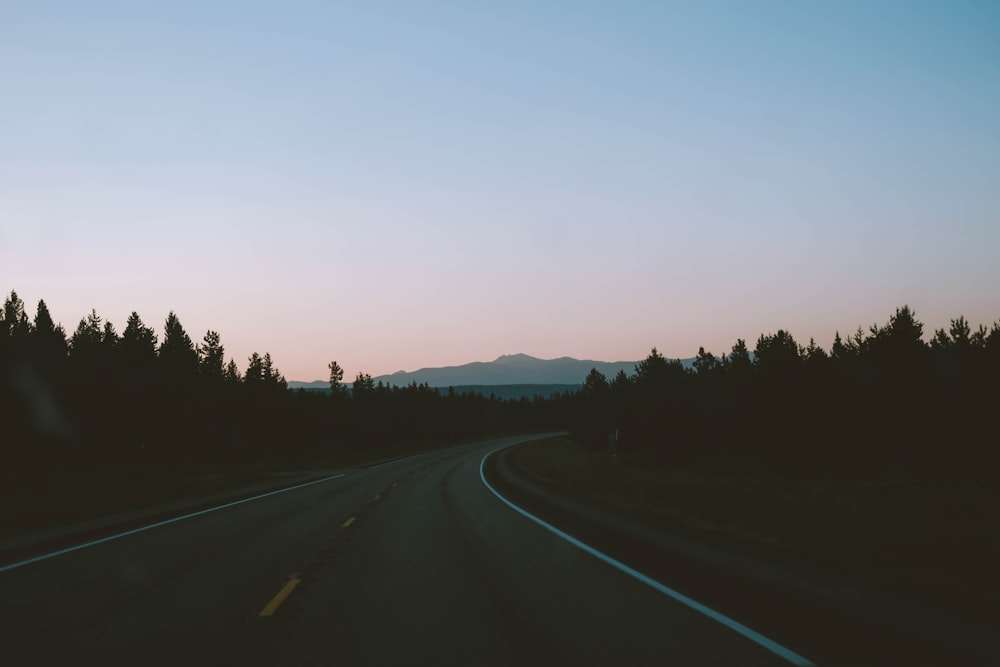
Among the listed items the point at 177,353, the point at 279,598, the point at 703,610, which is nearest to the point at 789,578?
the point at 703,610

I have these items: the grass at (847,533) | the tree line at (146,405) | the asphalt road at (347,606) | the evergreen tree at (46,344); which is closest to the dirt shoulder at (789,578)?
the grass at (847,533)

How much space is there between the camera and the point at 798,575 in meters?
9.28

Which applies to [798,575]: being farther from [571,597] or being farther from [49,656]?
[49,656]

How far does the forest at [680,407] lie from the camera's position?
53781 millimetres

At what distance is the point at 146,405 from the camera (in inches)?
2581

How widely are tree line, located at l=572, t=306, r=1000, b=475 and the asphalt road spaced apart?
2902 cm

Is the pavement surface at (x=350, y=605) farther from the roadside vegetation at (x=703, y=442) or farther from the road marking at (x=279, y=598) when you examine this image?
the roadside vegetation at (x=703, y=442)

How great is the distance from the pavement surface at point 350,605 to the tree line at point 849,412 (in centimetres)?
2881

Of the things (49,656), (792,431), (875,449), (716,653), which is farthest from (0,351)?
(875,449)

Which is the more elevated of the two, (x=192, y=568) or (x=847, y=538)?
(x=192, y=568)

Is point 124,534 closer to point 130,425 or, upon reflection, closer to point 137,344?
point 130,425

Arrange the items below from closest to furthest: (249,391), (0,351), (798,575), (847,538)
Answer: (798,575) < (847,538) < (0,351) < (249,391)

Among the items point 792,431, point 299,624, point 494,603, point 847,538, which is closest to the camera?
point 299,624

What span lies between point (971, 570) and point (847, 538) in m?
3.21
